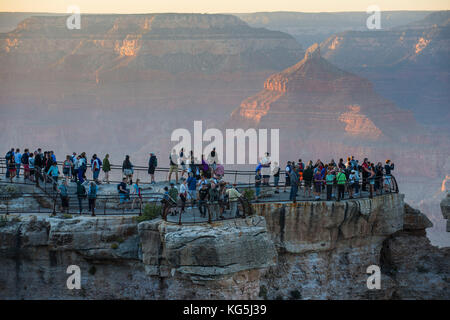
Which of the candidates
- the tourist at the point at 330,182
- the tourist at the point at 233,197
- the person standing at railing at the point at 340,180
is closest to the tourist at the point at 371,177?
the person standing at railing at the point at 340,180

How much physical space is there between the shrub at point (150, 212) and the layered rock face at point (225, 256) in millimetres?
518

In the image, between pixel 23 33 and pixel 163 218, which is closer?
pixel 163 218

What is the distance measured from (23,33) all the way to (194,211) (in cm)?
15686

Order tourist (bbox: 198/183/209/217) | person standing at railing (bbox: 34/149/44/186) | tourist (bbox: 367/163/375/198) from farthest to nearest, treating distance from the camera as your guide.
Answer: person standing at railing (bbox: 34/149/44/186), tourist (bbox: 367/163/375/198), tourist (bbox: 198/183/209/217)

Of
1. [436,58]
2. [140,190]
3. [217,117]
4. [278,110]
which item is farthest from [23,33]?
[140,190]

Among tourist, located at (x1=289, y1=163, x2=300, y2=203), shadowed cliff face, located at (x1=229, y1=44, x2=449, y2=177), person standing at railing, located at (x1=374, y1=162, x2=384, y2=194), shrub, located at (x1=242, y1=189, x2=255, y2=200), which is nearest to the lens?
tourist, located at (x1=289, y1=163, x2=300, y2=203)

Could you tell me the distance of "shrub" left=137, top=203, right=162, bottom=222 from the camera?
33531mm

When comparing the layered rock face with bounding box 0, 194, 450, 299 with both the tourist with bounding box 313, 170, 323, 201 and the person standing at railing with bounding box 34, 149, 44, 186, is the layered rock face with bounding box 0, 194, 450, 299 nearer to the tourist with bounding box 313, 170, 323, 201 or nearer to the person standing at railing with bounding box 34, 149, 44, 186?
the tourist with bounding box 313, 170, 323, 201

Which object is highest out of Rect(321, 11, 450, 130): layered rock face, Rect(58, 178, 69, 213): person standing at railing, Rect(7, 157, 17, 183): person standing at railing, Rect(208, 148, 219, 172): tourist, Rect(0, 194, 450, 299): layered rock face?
Rect(321, 11, 450, 130): layered rock face

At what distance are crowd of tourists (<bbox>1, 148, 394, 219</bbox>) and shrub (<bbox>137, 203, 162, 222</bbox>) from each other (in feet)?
1.68

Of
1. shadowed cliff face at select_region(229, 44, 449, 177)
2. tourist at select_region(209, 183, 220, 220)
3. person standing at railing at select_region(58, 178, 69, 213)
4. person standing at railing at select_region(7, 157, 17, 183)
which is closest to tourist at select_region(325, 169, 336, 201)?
tourist at select_region(209, 183, 220, 220)

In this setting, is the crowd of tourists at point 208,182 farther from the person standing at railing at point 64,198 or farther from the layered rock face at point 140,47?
the layered rock face at point 140,47

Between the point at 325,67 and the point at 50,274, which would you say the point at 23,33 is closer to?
the point at 325,67

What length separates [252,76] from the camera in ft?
613
